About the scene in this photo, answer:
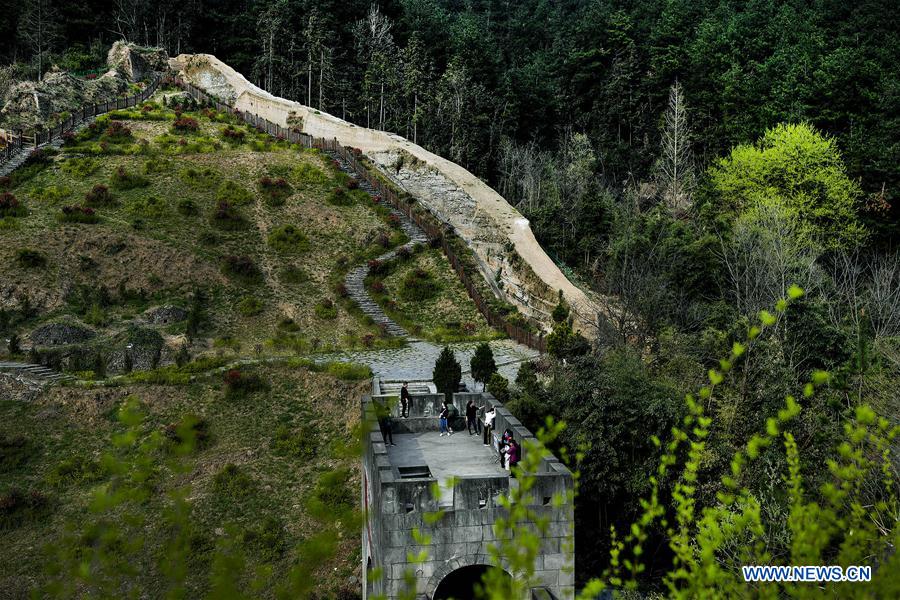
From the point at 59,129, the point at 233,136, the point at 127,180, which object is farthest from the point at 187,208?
the point at 59,129

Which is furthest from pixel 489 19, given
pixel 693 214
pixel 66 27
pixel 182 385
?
pixel 182 385

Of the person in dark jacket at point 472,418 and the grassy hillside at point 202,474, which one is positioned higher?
the person in dark jacket at point 472,418

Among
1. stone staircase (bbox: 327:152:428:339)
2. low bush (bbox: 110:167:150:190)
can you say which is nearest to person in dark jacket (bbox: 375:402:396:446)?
stone staircase (bbox: 327:152:428:339)

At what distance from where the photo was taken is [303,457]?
2425 centimetres

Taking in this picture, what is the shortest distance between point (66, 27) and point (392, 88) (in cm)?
3432

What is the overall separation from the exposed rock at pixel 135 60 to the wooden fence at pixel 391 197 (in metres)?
3.32

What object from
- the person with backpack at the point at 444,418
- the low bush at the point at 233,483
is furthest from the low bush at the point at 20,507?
the person with backpack at the point at 444,418

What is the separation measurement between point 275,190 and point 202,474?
24.6 m

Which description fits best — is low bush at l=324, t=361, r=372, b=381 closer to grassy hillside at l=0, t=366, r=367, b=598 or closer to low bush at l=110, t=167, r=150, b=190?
grassy hillside at l=0, t=366, r=367, b=598

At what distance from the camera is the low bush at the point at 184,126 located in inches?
2014

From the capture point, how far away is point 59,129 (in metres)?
49.0

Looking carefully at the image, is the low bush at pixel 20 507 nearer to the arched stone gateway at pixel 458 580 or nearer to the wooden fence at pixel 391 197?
the arched stone gateway at pixel 458 580

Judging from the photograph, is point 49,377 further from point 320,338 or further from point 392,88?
point 392,88

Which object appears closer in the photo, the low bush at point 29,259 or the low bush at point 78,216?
the low bush at point 29,259
